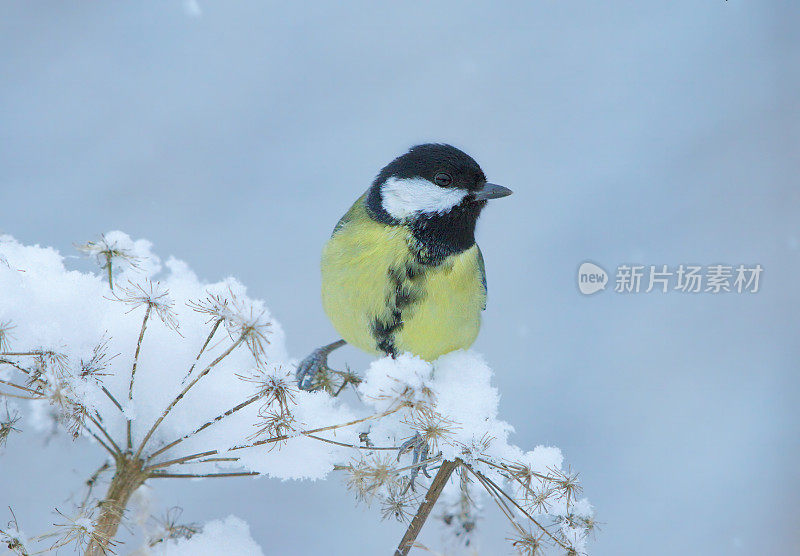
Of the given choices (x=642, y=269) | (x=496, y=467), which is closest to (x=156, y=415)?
(x=496, y=467)

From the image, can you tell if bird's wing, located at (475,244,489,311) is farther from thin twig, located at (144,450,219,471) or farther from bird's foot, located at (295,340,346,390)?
thin twig, located at (144,450,219,471)

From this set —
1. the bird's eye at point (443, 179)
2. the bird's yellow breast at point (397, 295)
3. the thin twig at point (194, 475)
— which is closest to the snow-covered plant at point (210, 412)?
the thin twig at point (194, 475)

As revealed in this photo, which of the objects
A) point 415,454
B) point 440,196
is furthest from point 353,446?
point 440,196

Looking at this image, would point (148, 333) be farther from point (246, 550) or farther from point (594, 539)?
point (594, 539)

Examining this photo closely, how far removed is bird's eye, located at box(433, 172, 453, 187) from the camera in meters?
0.84

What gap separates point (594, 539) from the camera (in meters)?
0.65

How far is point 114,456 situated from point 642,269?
31.6 inches

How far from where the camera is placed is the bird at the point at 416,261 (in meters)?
0.83

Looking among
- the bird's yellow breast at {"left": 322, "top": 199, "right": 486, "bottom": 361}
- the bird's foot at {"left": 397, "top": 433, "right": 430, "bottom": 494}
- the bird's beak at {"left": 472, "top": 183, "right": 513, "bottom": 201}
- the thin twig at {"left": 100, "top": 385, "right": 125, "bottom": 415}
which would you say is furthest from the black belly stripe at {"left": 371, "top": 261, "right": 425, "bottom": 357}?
the thin twig at {"left": 100, "top": 385, "right": 125, "bottom": 415}

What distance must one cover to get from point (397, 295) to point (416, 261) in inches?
1.8

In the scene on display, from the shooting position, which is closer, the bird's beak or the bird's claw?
the bird's beak

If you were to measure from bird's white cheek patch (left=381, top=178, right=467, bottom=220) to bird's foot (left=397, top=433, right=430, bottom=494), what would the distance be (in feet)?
0.95

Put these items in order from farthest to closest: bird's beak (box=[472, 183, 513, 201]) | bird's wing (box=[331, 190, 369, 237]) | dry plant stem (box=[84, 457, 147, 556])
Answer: bird's wing (box=[331, 190, 369, 237])
bird's beak (box=[472, 183, 513, 201])
dry plant stem (box=[84, 457, 147, 556])

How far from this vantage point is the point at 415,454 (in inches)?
26.4
